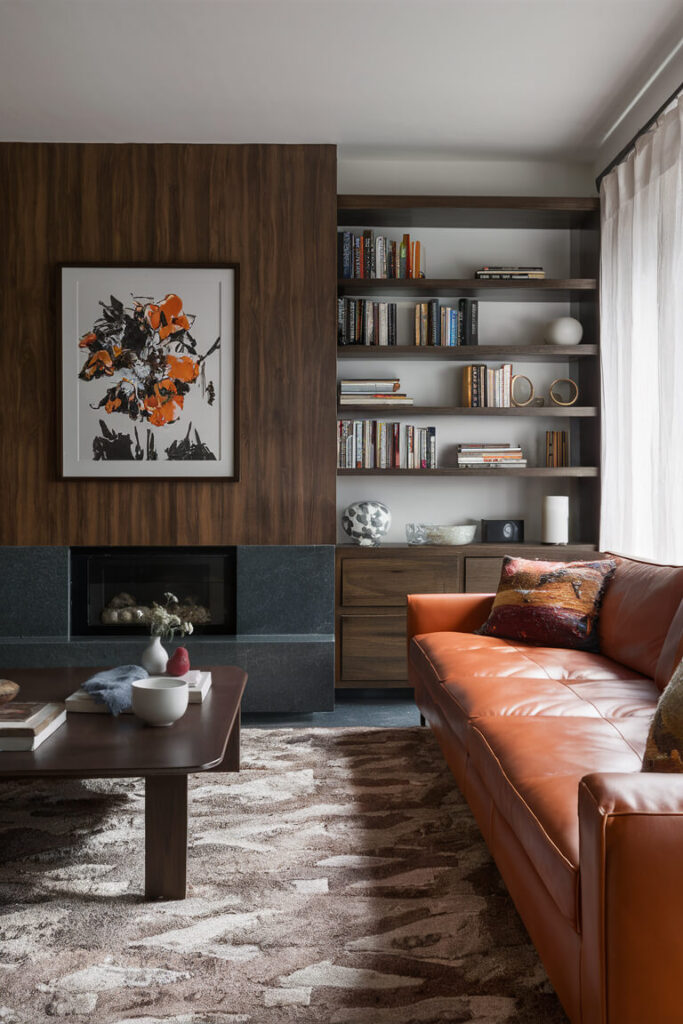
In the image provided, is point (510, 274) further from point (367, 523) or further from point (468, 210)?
point (367, 523)

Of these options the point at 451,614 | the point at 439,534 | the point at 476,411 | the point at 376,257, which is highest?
the point at 376,257

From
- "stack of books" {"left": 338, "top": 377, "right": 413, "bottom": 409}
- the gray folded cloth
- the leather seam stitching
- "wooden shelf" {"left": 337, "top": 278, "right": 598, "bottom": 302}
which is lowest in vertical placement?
the leather seam stitching

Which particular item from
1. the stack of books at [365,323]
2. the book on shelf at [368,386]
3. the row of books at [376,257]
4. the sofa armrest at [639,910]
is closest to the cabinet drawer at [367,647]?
the book on shelf at [368,386]

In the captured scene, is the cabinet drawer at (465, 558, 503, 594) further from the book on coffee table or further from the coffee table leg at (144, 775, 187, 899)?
the coffee table leg at (144, 775, 187, 899)

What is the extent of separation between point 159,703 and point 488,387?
2794mm

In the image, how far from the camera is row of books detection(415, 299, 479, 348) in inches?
175

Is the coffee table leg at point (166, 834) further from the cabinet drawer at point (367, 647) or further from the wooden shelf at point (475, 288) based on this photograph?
the wooden shelf at point (475, 288)

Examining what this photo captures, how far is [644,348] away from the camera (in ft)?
12.6

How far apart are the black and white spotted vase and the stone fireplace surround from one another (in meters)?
0.32

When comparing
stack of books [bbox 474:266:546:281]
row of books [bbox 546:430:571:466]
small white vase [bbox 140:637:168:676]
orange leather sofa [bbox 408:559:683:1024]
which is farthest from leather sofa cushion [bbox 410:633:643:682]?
stack of books [bbox 474:266:546:281]

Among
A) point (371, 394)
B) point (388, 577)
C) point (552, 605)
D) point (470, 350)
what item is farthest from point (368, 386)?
point (552, 605)

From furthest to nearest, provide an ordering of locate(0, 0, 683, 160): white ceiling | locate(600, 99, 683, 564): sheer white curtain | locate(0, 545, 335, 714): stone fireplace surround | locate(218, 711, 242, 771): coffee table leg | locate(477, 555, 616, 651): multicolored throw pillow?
locate(0, 545, 335, 714): stone fireplace surround, locate(600, 99, 683, 564): sheer white curtain, locate(477, 555, 616, 651): multicolored throw pillow, locate(0, 0, 683, 160): white ceiling, locate(218, 711, 242, 771): coffee table leg

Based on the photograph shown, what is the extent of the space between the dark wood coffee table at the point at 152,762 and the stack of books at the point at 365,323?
250 centimetres

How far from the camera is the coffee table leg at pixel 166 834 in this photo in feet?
6.90
